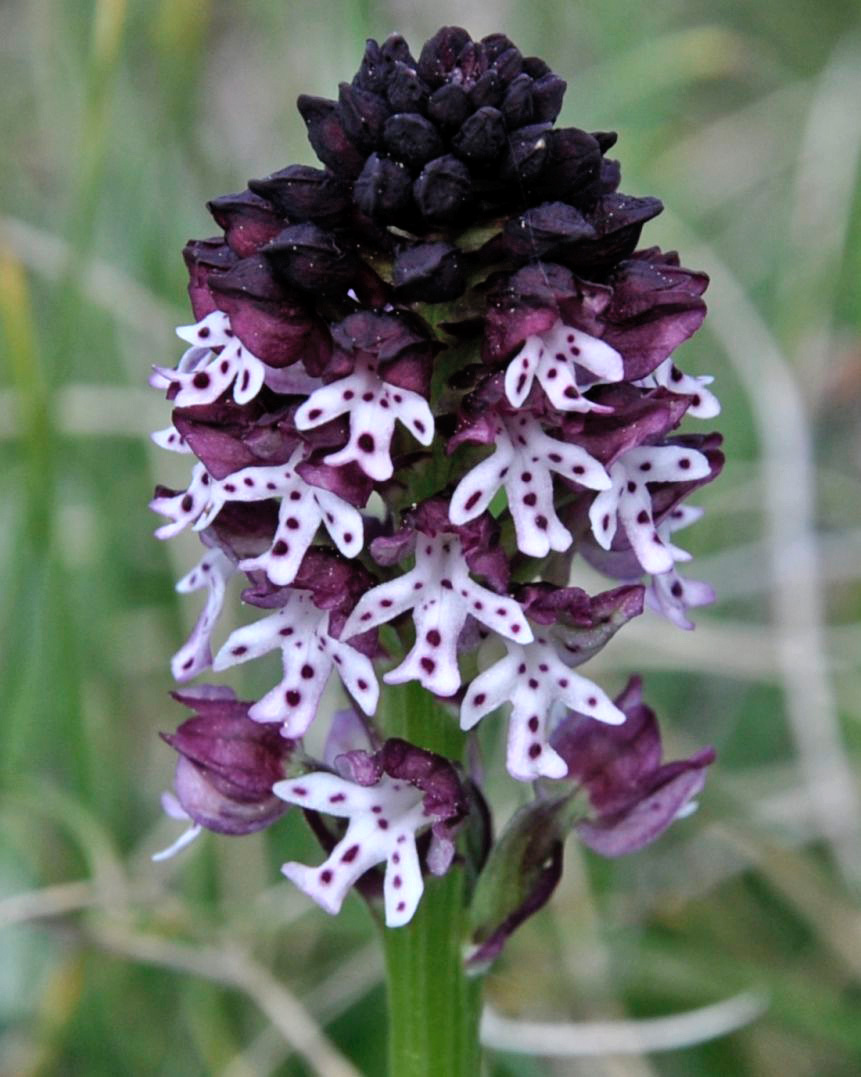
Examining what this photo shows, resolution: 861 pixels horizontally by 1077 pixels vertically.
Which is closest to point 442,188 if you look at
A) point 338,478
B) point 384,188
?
point 384,188

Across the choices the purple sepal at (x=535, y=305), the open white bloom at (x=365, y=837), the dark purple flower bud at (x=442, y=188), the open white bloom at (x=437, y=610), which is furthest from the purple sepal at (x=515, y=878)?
the dark purple flower bud at (x=442, y=188)

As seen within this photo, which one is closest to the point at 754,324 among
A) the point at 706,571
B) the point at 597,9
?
the point at 706,571

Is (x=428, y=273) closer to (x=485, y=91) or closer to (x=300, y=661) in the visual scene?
(x=485, y=91)

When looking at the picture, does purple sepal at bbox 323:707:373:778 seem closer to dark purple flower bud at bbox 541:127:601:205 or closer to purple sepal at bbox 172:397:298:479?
purple sepal at bbox 172:397:298:479

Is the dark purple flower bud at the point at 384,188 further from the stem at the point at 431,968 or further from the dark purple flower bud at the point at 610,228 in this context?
the stem at the point at 431,968

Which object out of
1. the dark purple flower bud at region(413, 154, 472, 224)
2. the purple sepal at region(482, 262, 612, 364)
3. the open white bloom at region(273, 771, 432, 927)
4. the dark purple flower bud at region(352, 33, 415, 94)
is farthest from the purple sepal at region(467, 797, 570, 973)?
the dark purple flower bud at region(352, 33, 415, 94)
